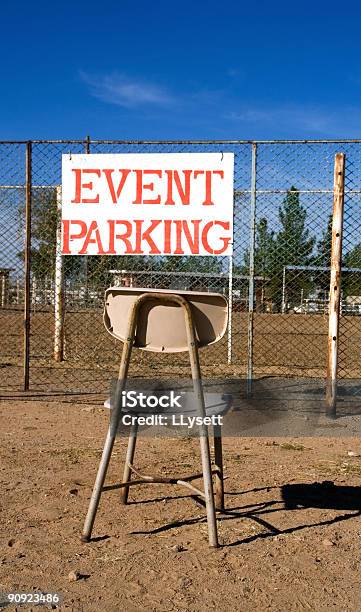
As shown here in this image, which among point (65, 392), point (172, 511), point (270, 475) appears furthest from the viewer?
point (65, 392)

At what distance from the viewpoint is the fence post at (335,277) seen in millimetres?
7094

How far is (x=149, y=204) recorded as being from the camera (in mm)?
7438

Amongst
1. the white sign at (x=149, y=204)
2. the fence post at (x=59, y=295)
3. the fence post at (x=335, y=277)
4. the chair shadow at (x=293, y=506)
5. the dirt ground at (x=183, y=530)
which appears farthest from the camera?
the fence post at (x=59, y=295)

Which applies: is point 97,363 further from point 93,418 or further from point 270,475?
point 270,475

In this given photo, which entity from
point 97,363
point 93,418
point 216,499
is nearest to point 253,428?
point 93,418

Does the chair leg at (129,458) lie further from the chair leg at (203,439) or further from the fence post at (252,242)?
the fence post at (252,242)

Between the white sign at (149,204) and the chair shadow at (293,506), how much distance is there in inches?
125

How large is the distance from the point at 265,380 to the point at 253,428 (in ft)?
8.95

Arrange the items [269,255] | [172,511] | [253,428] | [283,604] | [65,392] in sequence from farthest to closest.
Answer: [269,255]
[65,392]
[253,428]
[172,511]
[283,604]

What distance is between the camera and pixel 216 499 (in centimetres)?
431

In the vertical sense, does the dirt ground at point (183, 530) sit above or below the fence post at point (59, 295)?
below

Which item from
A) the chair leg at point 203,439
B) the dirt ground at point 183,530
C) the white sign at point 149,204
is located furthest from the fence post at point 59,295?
the chair leg at point 203,439

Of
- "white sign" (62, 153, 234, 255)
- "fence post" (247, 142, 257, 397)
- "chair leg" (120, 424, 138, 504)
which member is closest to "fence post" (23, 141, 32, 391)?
"white sign" (62, 153, 234, 255)

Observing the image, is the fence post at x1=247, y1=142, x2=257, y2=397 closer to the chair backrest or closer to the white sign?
the white sign
